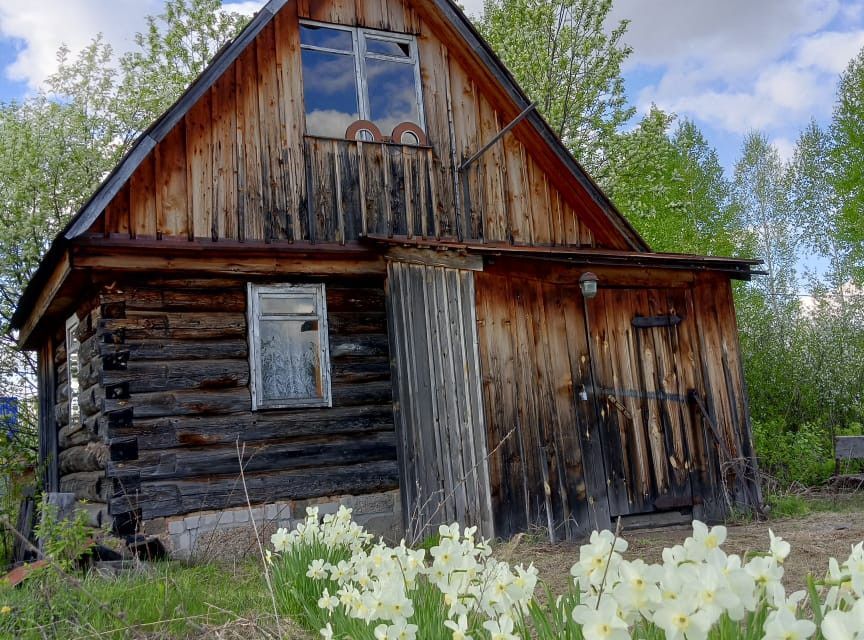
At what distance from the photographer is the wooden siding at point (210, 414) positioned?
323 inches

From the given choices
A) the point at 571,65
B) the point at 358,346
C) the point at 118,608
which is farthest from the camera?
the point at 571,65

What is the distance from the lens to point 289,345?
29.9 feet

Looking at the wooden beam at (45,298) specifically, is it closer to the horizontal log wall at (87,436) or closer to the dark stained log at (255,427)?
the horizontal log wall at (87,436)

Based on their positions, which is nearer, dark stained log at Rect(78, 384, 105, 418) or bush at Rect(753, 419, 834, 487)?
dark stained log at Rect(78, 384, 105, 418)

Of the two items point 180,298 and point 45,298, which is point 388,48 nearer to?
point 180,298

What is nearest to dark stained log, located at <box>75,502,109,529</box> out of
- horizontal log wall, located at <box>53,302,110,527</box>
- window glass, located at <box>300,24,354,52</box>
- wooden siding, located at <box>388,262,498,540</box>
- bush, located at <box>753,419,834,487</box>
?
horizontal log wall, located at <box>53,302,110,527</box>

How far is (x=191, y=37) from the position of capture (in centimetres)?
2209

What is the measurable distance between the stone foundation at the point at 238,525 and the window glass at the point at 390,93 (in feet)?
15.0

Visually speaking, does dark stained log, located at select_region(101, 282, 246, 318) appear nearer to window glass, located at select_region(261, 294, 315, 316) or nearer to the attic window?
window glass, located at select_region(261, 294, 315, 316)

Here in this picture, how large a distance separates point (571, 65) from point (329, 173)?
41.0 feet

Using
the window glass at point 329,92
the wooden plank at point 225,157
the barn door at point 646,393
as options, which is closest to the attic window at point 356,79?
the window glass at point 329,92

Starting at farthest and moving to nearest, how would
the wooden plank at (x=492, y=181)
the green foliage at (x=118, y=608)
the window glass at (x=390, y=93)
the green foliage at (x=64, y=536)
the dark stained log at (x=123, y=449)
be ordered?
the wooden plank at (x=492, y=181) → the window glass at (x=390, y=93) → the dark stained log at (x=123, y=449) → the green foliage at (x=64, y=536) → the green foliage at (x=118, y=608)

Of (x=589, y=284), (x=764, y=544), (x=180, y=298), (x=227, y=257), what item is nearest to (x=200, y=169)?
(x=227, y=257)

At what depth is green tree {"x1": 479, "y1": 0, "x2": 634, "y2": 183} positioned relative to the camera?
19.6 meters
